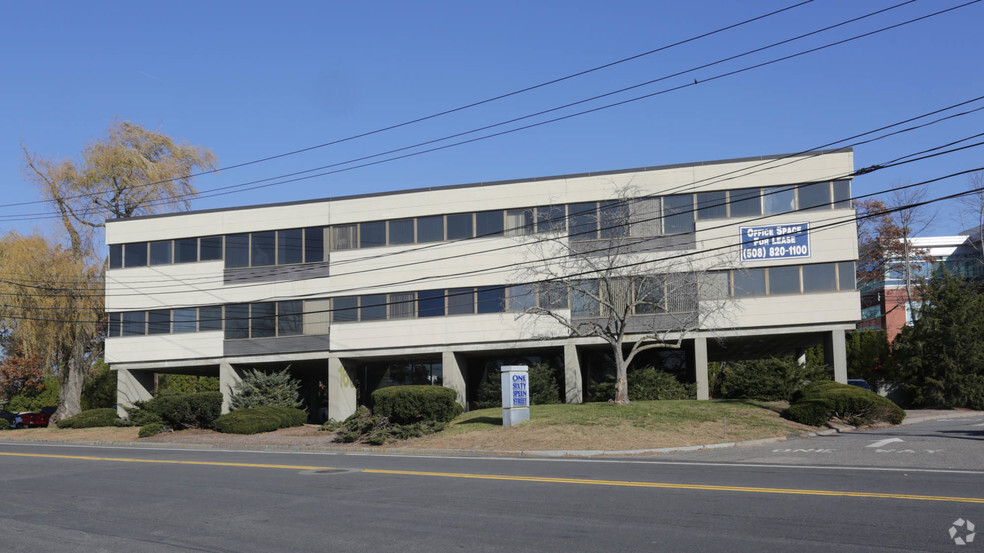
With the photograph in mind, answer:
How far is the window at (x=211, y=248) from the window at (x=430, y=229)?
1026 cm

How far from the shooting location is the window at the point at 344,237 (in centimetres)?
3797

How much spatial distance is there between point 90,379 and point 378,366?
921 inches

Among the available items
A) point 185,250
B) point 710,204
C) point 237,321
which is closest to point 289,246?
point 237,321

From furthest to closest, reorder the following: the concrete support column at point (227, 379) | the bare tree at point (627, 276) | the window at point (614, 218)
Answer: the concrete support column at point (227, 379), the window at point (614, 218), the bare tree at point (627, 276)

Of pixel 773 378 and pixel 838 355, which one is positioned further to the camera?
pixel 773 378

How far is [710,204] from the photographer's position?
3403cm

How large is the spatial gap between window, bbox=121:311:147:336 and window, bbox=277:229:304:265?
26.2ft

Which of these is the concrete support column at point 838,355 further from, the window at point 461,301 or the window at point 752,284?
the window at point 461,301

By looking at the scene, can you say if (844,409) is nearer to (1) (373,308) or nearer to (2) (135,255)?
(1) (373,308)

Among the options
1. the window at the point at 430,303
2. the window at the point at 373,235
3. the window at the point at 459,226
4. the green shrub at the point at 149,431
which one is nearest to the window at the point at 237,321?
the window at the point at 373,235

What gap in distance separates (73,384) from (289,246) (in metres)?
16.2

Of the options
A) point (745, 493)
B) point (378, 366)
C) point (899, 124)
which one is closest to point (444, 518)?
point (745, 493)

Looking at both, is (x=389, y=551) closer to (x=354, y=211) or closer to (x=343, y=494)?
(x=343, y=494)

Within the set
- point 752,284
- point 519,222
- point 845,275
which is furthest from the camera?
point 519,222
